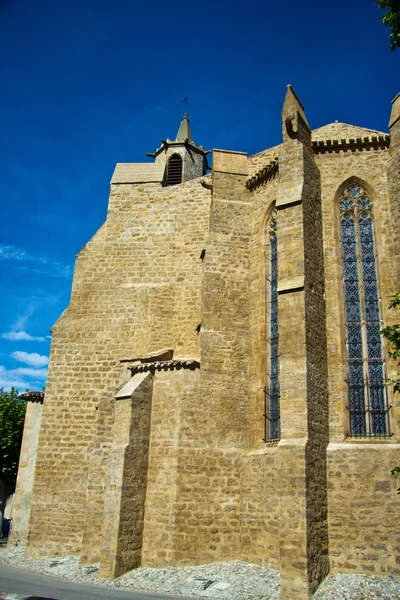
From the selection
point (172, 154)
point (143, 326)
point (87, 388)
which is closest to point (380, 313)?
point (143, 326)

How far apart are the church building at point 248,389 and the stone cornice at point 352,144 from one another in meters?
0.03

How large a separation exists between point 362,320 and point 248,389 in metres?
3.06

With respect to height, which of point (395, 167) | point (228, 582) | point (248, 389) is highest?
point (395, 167)

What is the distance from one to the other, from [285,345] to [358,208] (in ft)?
13.5

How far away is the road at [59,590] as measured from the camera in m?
9.43

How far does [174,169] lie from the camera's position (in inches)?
1078

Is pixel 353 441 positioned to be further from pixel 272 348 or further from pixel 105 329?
pixel 105 329

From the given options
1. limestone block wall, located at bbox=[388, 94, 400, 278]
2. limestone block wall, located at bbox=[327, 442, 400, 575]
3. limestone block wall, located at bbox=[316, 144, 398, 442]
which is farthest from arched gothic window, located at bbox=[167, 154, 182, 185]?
limestone block wall, located at bbox=[327, 442, 400, 575]

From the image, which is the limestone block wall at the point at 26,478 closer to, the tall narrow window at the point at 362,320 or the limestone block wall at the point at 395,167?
the tall narrow window at the point at 362,320

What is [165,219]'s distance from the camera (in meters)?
17.1

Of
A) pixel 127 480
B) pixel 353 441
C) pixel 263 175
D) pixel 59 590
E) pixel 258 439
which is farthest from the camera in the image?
pixel 263 175

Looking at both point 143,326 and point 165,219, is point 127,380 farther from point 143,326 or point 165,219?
point 165,219

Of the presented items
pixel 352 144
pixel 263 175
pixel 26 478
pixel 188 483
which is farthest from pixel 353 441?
pixel 26 478

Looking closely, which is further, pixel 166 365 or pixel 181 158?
pixel 181 158
